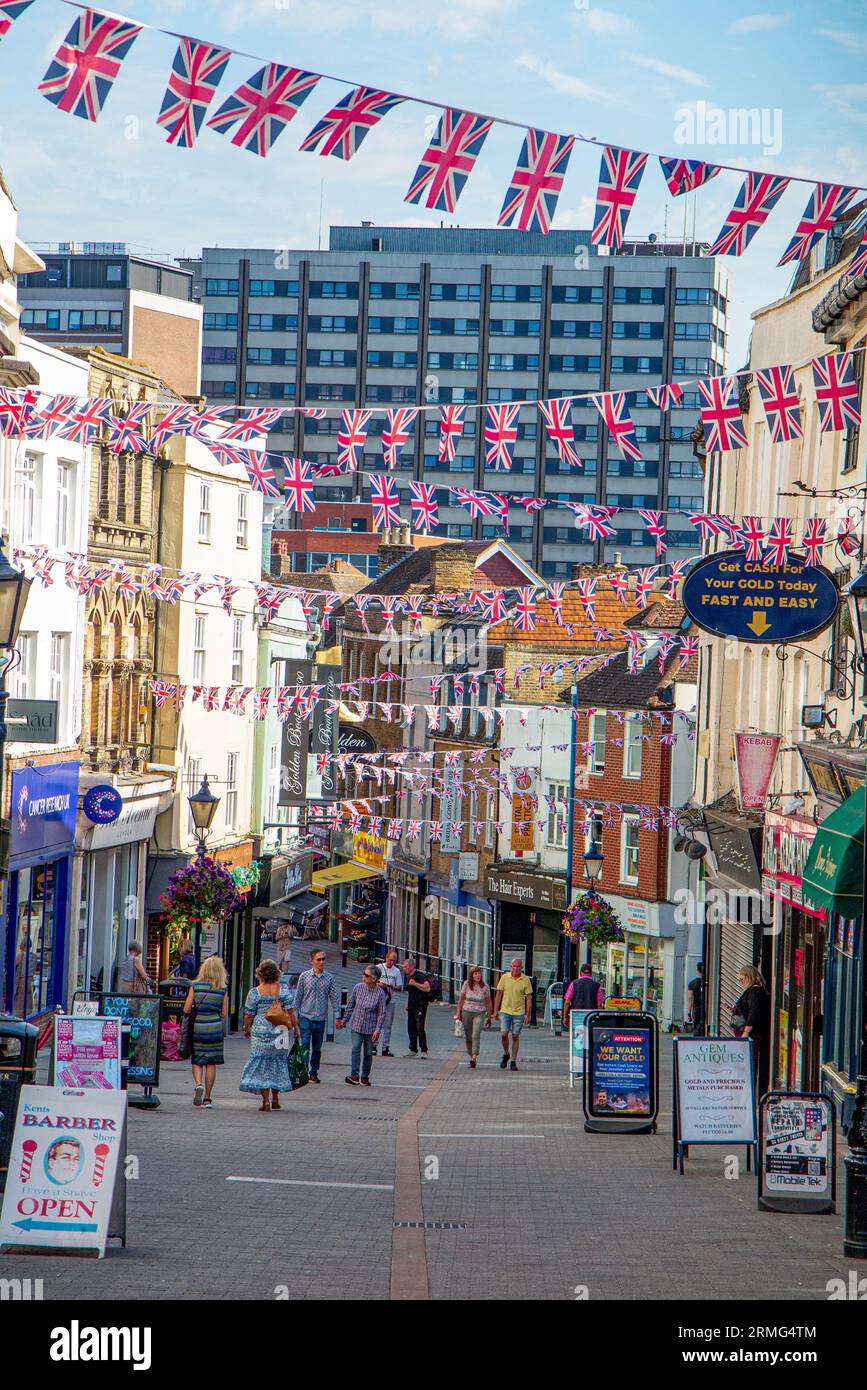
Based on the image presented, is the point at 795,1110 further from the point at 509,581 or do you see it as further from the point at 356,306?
the point at 356,306

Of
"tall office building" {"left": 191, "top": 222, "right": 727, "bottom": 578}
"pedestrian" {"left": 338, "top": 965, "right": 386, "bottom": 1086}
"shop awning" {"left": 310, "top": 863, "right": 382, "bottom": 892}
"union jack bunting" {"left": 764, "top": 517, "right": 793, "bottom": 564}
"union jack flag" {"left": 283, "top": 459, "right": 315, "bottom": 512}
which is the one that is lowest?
"shop awning" {"left": 310, "top": 863, "right": 382, "bottom": 892}

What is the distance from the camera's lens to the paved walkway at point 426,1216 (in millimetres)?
9727

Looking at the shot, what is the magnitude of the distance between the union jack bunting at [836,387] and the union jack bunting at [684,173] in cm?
653

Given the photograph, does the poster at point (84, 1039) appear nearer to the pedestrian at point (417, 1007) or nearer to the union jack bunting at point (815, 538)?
the union jack bunting at point (815, 538)

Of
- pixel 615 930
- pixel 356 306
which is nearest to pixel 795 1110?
pixel 615 930

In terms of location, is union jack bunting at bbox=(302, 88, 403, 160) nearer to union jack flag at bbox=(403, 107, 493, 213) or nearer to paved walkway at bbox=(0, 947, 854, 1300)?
union jack flag at bbox=(403, 107, 493, 213)

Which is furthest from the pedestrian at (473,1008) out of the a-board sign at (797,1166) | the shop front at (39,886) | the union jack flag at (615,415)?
the a-board sign at (797,1166)

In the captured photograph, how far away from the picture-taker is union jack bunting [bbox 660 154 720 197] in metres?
10.8

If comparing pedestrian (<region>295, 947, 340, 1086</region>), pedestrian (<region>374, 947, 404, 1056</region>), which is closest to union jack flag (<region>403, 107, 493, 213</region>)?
pedestrian (<region>295, 947, 340, 1086</region>)

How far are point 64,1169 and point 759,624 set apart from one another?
37.6 feet

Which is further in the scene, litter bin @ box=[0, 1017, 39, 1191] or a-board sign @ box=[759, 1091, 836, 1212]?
a-board sign @ box=[759, 1091, 836, 1212]

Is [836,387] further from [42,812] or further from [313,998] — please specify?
[42,812]

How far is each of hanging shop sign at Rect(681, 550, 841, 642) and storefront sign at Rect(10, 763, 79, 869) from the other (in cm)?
1151

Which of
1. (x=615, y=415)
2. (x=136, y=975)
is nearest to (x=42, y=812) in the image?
(x=136, y=975)
